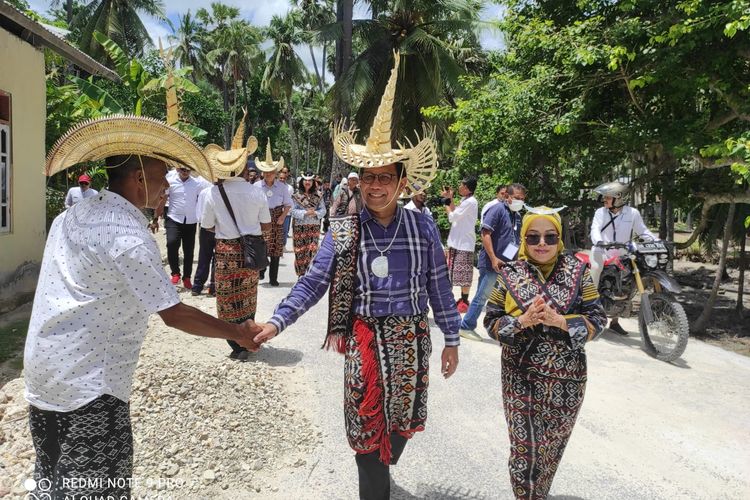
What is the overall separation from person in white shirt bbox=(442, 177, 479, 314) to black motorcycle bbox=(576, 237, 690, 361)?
173cm

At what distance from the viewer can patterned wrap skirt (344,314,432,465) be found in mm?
2590

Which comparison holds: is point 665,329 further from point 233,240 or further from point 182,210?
point 182,210

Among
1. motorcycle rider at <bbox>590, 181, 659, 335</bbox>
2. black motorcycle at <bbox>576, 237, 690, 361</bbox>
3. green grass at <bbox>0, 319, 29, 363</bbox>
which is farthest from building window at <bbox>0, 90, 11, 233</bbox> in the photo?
black motorcycle at <bbox>576, 237, 690, 361</bbox>

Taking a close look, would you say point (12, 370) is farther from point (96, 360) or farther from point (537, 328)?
point (537, 328)

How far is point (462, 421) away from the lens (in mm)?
4262

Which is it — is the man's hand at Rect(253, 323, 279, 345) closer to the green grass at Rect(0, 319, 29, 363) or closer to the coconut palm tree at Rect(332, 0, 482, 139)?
the green grass at Rect(0, 319, 29, 363)

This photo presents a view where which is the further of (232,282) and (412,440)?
(232,282)

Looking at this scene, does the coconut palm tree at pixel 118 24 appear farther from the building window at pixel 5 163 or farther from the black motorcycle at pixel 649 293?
the black motorcycle at pixel 649 293

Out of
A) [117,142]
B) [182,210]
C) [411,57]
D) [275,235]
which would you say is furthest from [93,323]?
[411,57]

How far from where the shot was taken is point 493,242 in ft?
21.5

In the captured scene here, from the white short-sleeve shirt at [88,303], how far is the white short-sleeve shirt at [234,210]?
12.4 feet

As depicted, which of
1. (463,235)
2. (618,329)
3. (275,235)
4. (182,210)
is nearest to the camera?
(618,329)

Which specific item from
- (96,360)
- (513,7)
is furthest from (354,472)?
(513,7)

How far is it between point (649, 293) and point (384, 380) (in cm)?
512
